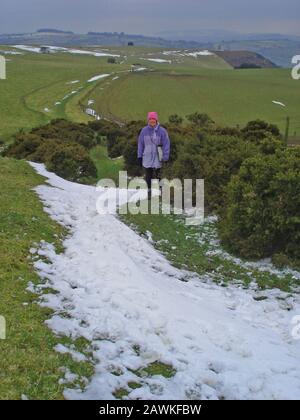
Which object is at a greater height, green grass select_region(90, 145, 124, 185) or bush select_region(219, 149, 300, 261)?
bush select_region(219, 149, 300, 261)

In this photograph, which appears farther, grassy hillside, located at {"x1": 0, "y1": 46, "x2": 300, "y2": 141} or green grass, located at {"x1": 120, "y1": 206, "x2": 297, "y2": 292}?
grassy hillside, located at {"x1": 0, "y1": 46, "x2": 300, "y2": 141}

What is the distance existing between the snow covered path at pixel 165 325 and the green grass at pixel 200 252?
21.6 inches

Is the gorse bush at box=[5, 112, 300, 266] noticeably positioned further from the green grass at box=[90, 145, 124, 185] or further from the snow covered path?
the snow covered path

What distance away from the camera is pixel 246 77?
373 ft

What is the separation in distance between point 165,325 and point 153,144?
27.1 ft

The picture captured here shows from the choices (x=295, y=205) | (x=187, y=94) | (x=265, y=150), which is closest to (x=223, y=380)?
(x=295, y=205)

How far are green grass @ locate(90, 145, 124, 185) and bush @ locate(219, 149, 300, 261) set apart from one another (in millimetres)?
11210

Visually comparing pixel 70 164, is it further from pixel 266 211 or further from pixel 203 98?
pixel 203 98

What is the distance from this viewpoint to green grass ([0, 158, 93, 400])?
16.9 ft

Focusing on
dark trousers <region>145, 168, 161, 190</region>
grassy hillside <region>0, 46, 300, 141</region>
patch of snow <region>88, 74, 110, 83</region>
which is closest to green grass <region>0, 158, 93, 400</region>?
dark trousers <region>145, 168, 161, 190</region>

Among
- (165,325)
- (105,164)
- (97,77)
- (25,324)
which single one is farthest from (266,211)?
(97,77)

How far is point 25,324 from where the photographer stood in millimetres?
6340

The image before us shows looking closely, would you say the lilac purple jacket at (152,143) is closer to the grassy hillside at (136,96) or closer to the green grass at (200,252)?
the green grass at (200,252)
